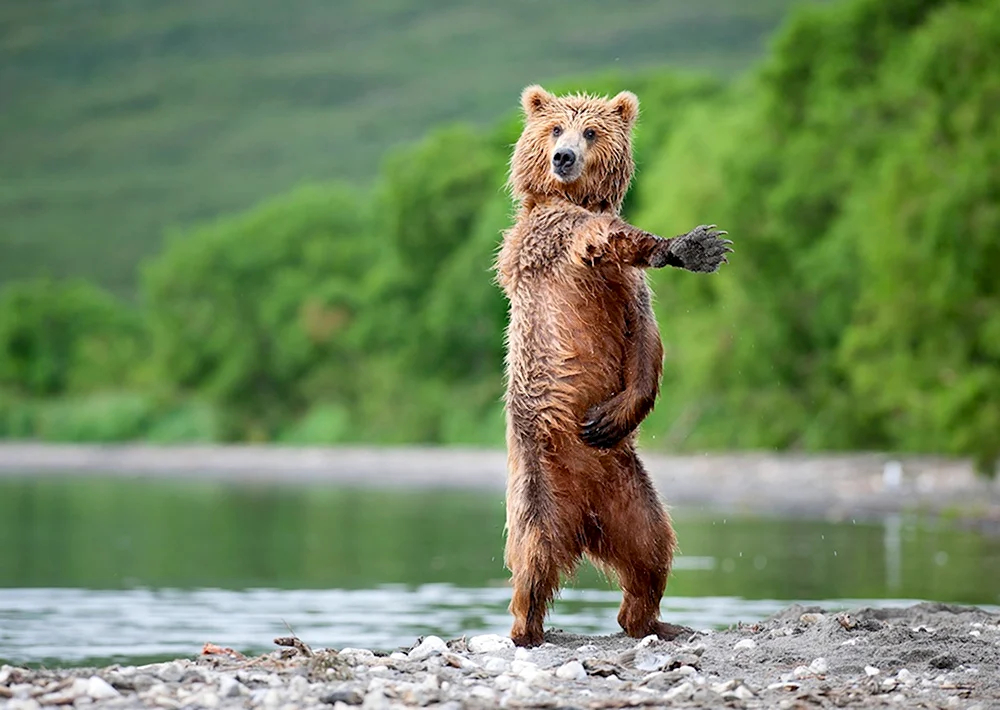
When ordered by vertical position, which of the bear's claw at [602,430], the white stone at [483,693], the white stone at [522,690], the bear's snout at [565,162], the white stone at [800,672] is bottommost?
the white stone at [483,693]

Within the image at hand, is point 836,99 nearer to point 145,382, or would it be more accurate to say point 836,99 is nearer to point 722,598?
point 722,598

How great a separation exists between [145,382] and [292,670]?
252 ft

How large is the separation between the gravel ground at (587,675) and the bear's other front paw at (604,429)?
41.4 inches

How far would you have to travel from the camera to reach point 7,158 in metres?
190

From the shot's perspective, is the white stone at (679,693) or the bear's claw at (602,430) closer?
the white stone at (679,693)

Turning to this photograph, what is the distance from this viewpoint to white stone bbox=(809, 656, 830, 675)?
8.95 m

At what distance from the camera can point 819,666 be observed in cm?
904

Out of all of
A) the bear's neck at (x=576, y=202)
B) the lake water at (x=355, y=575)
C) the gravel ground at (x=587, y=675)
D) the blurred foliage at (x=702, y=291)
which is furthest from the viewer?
the blurred foliage at (x=702, y=291)

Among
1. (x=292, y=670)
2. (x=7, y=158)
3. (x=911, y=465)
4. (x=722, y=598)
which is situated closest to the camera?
(x=292, y=670)

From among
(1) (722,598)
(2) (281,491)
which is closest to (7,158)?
(2) (281,491)

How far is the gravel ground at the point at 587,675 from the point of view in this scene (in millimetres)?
7656

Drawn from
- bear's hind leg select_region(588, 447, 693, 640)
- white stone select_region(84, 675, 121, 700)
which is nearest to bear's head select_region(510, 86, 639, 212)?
bear's hind leg select_region(588, 447, 693, 640)

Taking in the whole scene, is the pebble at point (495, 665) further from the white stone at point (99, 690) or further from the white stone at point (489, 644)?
the white stone at point (99, 690)

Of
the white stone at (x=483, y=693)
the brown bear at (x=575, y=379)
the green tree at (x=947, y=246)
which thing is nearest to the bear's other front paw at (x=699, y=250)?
the brown bear at (x=575, y=379)
